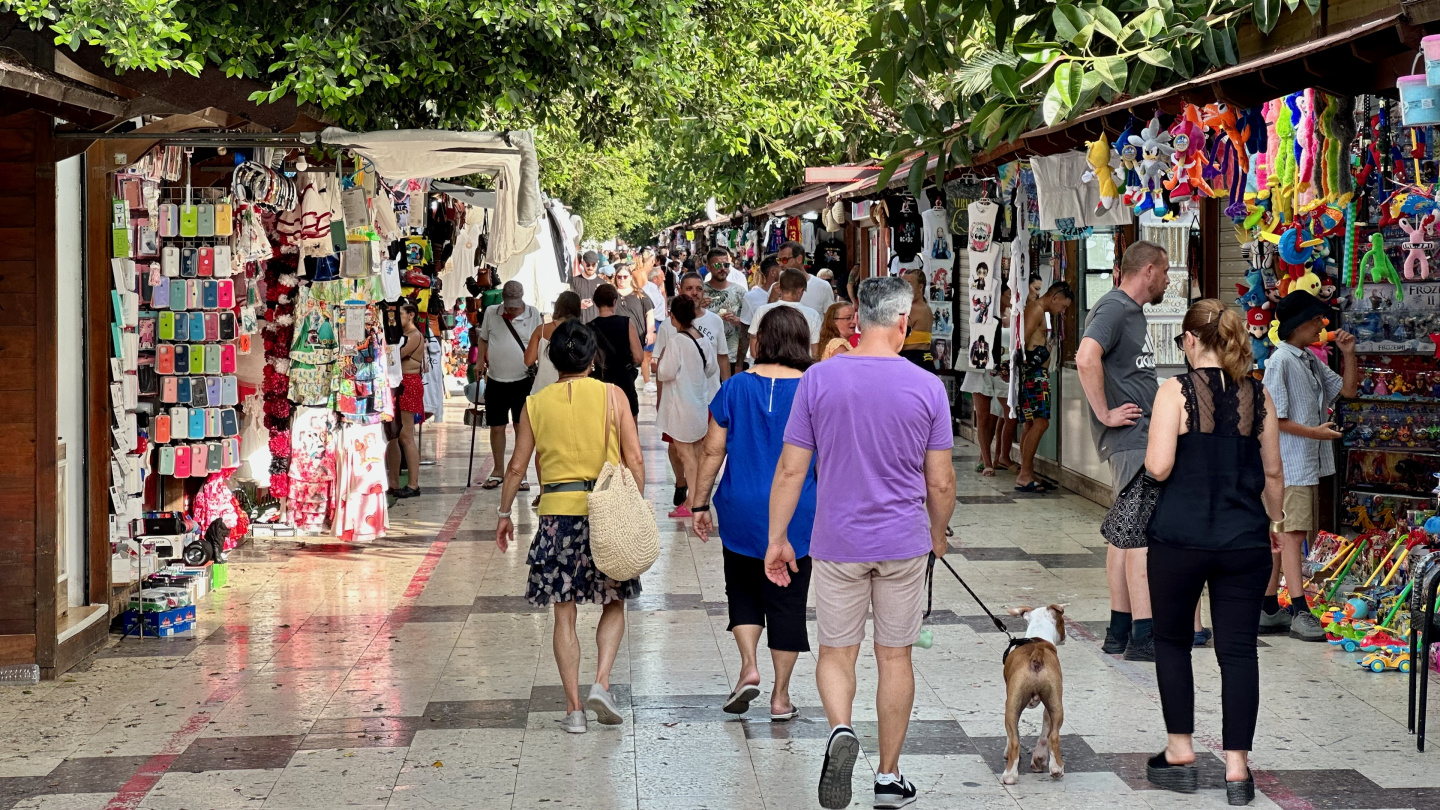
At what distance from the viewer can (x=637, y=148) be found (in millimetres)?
26797

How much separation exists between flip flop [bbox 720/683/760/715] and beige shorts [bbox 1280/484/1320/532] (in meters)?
2.97

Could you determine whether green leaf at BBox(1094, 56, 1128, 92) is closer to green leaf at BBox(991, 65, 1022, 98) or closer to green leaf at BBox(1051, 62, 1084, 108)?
green leaf at BBox(1051, 62, 1084, 108)

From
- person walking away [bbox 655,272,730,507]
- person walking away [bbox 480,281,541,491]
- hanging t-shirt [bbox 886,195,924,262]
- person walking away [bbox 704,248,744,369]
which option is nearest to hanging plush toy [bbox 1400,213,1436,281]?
person walking away [bbox 655,272,730,507]

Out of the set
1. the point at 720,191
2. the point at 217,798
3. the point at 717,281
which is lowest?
the point at 217,798

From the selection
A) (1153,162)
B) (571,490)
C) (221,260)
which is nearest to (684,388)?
(221,260)

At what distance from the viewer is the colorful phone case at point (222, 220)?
9258 mm

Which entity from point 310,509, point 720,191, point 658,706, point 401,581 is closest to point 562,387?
point 658,706

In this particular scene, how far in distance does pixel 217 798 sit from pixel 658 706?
1922mm

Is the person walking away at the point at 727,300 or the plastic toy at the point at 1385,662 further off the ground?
the person walking away at the point at 727,300

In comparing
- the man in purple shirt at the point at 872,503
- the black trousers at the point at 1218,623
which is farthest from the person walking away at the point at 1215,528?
the man in purple shirt at the point at 872,503

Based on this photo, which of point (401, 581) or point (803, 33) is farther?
point (803, 33)

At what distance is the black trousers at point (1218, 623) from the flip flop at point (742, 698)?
67.2 inches

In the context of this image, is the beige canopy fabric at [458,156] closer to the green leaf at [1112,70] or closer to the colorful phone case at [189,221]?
the colorful phone case at [189,221]

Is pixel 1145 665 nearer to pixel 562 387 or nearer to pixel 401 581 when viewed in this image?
pixel 562 387
